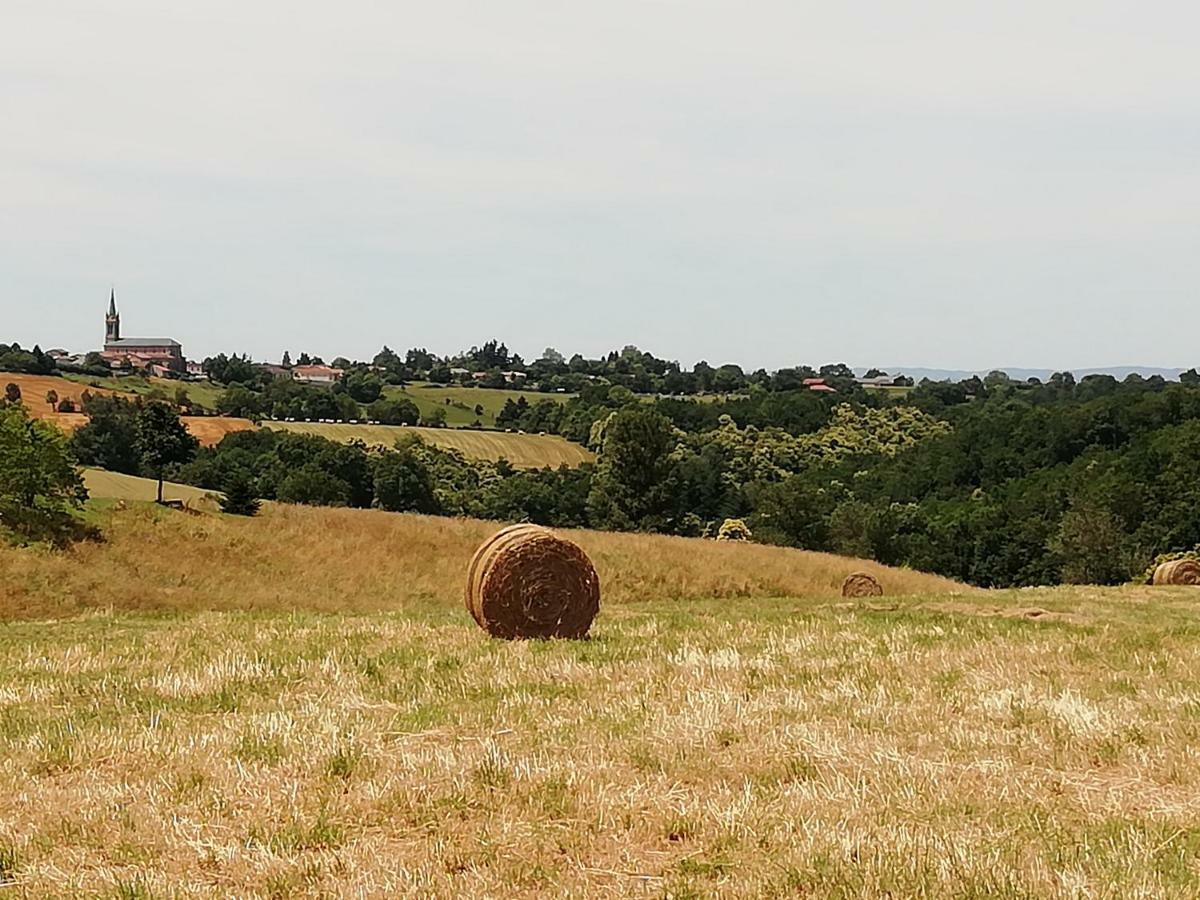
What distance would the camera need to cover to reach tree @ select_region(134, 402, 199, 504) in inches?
1874

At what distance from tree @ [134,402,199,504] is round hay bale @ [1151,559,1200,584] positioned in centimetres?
3785

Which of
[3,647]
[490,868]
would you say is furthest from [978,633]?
[3,647]

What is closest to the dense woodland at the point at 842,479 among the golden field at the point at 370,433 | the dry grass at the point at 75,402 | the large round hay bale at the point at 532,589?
the dry grass at the point at 75,402

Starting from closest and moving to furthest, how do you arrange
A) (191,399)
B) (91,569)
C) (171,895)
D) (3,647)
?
(171,895) → (3,647) → (91,569) → (191,399)

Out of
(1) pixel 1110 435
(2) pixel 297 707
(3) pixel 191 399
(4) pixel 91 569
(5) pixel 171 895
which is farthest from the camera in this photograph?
(3) pixel 191 399

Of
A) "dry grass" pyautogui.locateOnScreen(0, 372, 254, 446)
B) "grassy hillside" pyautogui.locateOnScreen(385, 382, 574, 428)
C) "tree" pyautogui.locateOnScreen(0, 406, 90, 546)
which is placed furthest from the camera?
"grassy hillside" pyautogui.locateOnScreen(385, 382, 574, 428)

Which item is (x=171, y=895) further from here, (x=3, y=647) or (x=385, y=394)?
(x=385, y=394)

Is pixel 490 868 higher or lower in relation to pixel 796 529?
higher

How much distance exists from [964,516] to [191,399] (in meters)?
91.6

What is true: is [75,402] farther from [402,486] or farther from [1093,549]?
[1093,549]

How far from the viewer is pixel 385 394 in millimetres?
161250

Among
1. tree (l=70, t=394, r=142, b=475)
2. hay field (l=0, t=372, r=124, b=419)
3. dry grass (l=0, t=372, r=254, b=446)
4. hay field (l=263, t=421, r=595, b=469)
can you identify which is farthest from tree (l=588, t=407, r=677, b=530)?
hay field (l=0, t=372, r=124, b=419)

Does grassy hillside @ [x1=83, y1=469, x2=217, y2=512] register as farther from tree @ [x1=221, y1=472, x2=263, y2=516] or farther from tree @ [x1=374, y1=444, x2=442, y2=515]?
tree @ [x1=374, y1=444, x2=442, y2=515]

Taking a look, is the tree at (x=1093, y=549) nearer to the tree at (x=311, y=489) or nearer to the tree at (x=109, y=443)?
the tree at (x=311, y=489)
